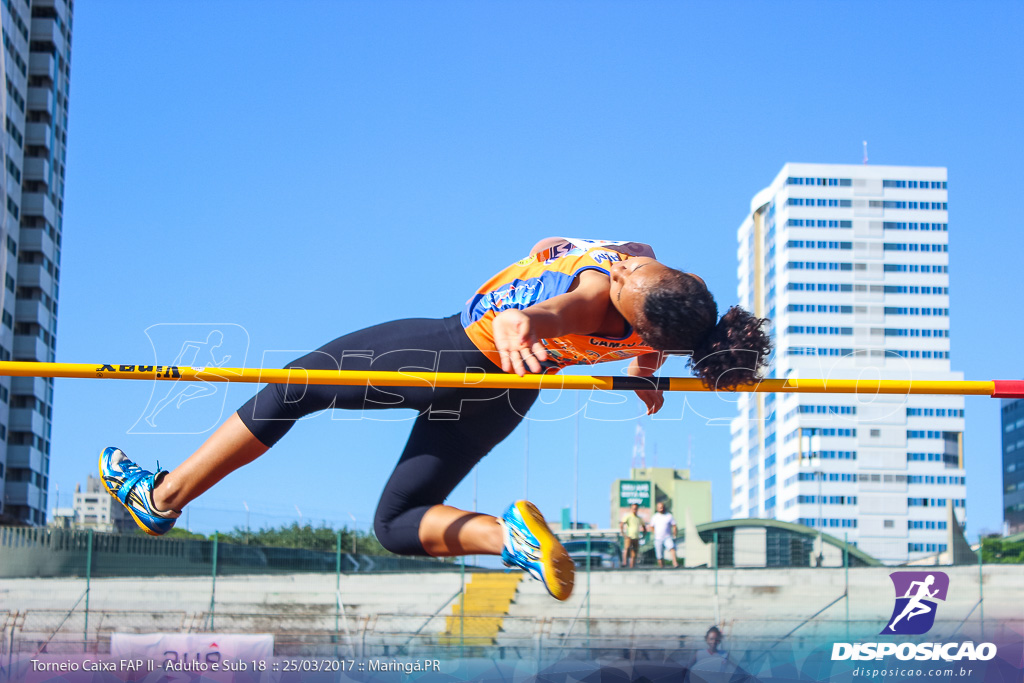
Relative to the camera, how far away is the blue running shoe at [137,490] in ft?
8.61

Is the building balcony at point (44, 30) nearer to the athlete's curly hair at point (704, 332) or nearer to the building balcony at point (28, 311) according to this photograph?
the building balcony at point (28, 311)

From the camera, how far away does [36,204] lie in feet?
102

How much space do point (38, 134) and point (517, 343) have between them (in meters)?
33.2

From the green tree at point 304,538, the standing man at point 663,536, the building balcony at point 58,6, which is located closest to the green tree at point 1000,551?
the standing man at point 663,536

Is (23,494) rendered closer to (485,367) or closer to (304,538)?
(304,538)

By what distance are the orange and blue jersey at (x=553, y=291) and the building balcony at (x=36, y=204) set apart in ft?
105

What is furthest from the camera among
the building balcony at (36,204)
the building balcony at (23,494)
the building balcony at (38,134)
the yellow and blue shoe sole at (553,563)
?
the building balcony at (38,134)

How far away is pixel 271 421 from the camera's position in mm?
2451

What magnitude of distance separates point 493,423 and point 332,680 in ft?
19.1

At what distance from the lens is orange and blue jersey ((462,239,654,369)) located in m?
2.33

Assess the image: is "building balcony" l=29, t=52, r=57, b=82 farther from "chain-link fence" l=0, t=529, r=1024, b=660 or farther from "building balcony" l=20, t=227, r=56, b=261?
"chain-link fence" l=0, t=529, r=1024, b=660

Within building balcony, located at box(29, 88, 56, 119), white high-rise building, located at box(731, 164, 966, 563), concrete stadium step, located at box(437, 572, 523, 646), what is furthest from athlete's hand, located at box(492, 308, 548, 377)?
white high-rise building, located at box(731, 164, 966, 563)

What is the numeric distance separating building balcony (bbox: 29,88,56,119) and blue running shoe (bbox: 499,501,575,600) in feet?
109

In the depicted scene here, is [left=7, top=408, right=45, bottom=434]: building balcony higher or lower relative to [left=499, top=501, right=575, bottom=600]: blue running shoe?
higher
